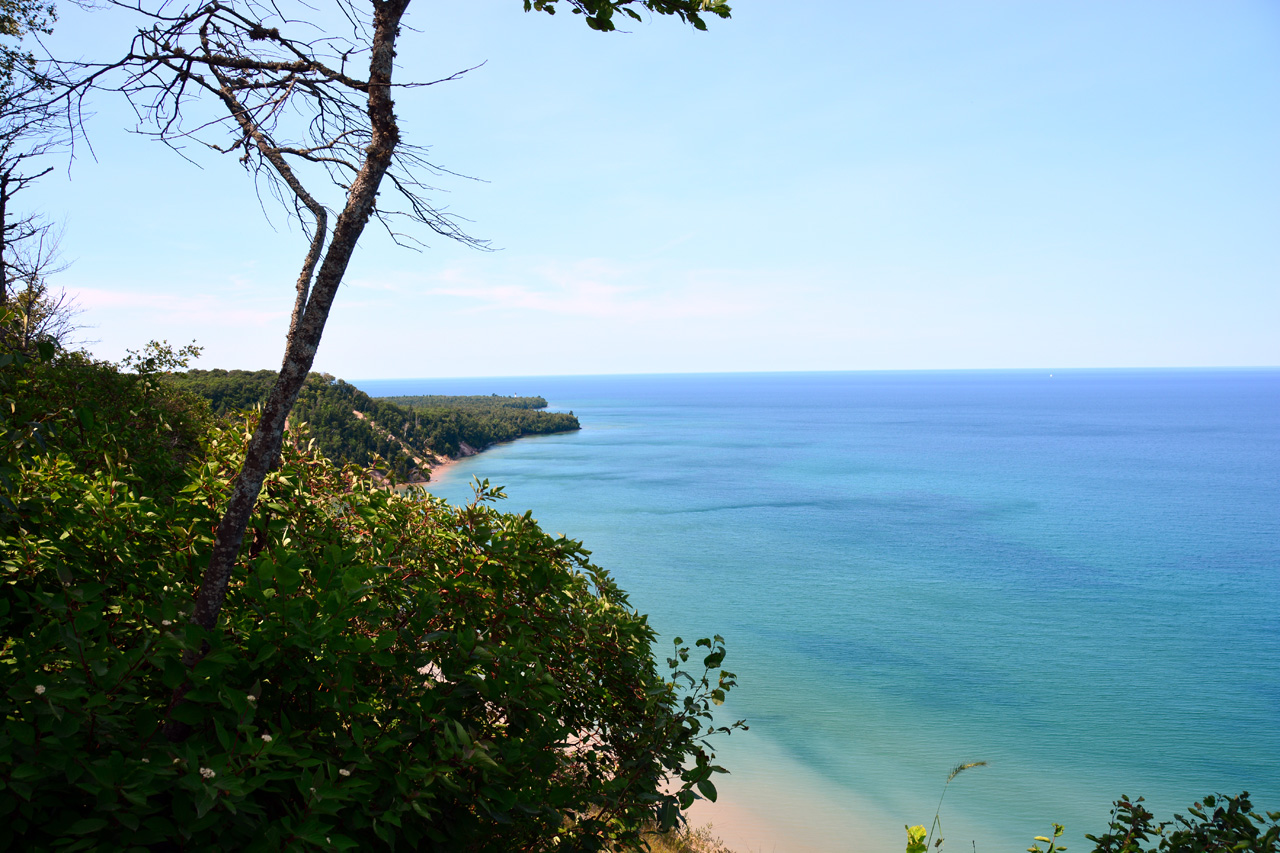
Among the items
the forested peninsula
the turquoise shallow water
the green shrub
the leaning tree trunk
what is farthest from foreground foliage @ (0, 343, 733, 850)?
the forested peninsula

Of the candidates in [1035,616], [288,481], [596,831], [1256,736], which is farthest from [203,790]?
[1035,616]

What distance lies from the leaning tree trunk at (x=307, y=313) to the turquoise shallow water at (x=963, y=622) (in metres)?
15.1

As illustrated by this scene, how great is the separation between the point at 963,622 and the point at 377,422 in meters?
62.0

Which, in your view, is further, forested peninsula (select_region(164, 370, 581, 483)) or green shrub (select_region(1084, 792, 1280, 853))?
forested peninsula (select_region(164, 370, 581, 483))

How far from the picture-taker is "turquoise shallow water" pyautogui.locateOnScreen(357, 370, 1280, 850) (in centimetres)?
1759

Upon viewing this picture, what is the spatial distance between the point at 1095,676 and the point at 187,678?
29.2 m

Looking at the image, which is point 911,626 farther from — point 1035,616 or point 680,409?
point 680,409

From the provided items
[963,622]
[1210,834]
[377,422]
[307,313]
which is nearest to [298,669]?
[307,313]

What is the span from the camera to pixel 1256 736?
20641mm

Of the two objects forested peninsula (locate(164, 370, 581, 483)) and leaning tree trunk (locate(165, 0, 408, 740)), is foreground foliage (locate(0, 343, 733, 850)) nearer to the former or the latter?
leaning tree trunk (locate(165, 0, 408, 740))

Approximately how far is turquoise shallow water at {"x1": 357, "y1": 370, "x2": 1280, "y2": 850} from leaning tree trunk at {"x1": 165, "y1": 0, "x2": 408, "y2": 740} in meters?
15.1

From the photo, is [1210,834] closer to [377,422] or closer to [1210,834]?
[1210,834]

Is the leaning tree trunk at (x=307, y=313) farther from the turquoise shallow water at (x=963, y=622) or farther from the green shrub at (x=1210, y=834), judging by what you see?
the turquoise shallow water at (x=963, y=622)

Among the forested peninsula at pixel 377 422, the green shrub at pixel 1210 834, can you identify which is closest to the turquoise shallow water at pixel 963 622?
the forested peninsula at pixel 377 422
